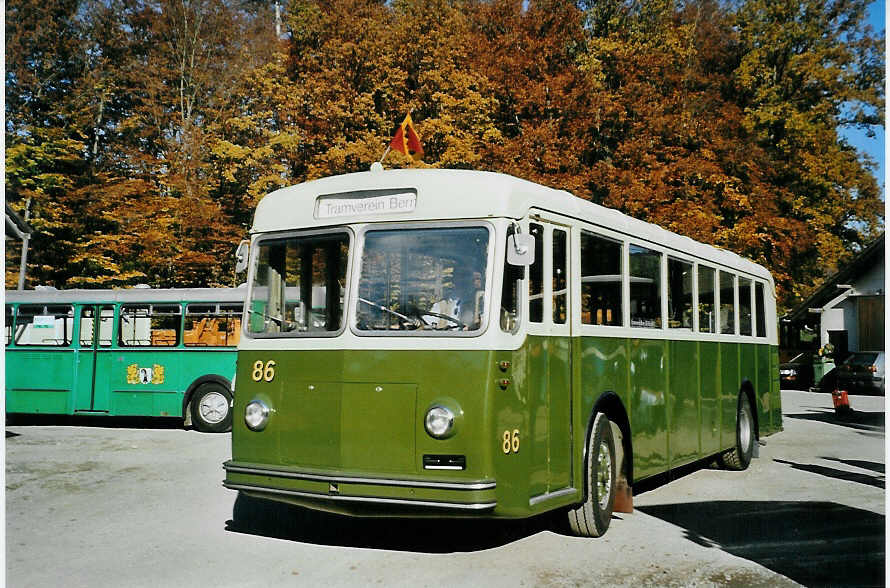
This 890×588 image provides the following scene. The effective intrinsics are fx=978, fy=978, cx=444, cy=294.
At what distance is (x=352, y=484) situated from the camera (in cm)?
717

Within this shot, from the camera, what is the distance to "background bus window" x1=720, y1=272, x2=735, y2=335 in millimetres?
12586

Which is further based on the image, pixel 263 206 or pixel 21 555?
pixel 263 206

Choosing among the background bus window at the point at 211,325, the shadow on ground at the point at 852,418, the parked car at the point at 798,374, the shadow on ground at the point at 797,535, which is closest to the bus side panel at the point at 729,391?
the shadow on ground at the point at 797,535

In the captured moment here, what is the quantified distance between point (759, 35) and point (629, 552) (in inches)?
1226

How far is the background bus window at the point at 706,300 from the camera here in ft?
38.0

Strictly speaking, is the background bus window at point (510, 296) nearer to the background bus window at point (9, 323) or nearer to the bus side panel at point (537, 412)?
the bus side panel at point (537, 412)

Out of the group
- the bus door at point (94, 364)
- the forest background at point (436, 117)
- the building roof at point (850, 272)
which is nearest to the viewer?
the bus door at point (94, 364)

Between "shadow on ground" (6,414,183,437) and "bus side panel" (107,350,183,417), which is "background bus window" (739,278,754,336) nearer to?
"bus side panel" (107,350,183,417)

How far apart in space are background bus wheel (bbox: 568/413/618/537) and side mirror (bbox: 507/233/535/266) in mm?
1983

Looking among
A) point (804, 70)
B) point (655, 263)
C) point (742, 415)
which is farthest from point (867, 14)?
point (655, 263)

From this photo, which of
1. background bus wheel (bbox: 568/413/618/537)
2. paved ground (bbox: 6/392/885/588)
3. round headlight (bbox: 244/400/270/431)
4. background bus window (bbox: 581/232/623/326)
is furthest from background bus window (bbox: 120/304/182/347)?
background bus wheel (bbox: 568/413/618/537)

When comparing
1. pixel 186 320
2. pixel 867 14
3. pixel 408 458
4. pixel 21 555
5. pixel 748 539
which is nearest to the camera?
pixel 408 458

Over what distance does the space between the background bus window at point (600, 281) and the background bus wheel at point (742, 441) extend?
5.02 metres

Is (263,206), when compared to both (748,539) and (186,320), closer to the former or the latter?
(748,539)
